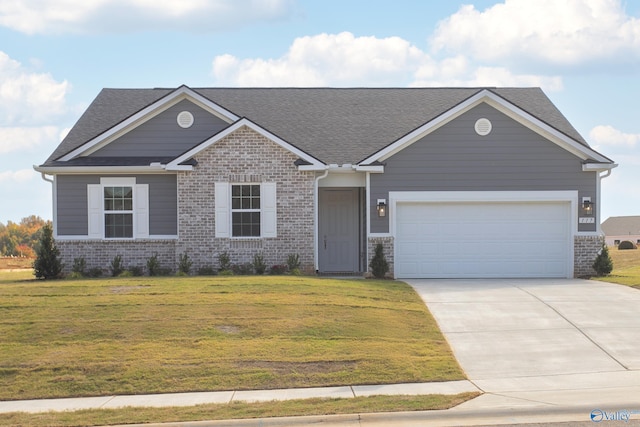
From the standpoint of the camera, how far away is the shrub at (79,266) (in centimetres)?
2102

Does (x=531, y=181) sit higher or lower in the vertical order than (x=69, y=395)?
higher

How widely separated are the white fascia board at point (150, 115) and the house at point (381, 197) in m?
0.06

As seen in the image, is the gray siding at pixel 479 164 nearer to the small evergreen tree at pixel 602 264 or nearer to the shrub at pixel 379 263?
the shrub at pixel 379 263

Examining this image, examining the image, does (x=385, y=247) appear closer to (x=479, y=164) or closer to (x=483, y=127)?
(x=479, y=164)

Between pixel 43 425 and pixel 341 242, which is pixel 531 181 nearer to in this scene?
pixel 341 242

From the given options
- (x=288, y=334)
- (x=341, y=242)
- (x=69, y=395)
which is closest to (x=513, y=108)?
(x=341, y=242)

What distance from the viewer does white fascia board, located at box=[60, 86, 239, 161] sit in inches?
851

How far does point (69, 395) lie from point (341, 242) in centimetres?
1287

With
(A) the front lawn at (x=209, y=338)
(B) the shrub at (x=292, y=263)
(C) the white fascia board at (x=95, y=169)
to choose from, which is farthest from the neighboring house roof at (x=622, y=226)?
(A) the front lawn at (x=209, y=338)

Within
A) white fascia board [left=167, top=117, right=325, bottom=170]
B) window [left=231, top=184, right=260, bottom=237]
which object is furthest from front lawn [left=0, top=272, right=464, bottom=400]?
white fascia board [left=167, top=117, right=325, bottom=170]

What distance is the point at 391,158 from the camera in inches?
815

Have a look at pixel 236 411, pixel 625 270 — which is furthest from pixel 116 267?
pixel 625 270

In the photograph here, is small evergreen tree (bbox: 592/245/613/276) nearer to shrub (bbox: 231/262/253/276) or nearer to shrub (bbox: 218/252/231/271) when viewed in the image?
shrub (bbox: 231/262/253/276)

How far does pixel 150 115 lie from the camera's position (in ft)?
71.9
